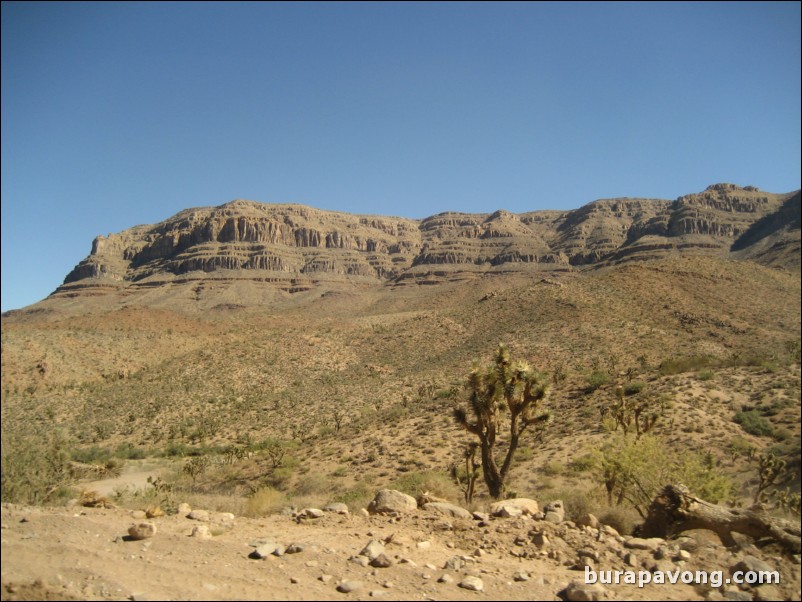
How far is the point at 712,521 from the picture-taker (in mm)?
10977

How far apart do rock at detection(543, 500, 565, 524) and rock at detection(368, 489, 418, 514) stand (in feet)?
10.1

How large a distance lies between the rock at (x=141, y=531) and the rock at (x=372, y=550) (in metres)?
3.77

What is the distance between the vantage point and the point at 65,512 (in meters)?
10.4

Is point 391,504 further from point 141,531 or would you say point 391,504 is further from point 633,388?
point 633,388

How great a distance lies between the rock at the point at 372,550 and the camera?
8.84 meters

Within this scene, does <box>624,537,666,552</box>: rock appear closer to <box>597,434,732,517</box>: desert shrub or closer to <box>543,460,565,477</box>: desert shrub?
<box>597,434,732,517</box>: desert shrub

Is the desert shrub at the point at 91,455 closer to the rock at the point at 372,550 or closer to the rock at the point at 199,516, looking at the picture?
the rock at the point at 199,516

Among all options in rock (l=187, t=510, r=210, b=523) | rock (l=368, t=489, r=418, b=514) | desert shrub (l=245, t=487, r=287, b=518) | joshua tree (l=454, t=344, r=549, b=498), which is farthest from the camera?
joshua tree (l=454, t=344, r=549, b=498)

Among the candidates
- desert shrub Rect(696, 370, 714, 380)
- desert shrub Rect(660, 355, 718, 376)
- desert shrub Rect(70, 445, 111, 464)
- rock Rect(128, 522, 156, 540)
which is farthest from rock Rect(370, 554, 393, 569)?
desert shrub Rect(660, 355, 718, 376)

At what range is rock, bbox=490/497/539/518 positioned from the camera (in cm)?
1144

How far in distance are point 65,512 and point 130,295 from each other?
154 metres

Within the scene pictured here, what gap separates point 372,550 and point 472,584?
1.94m

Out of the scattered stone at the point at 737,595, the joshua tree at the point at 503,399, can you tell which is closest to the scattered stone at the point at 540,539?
the scattered stone at the point at 737,595

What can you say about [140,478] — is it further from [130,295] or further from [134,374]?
[130,295]
